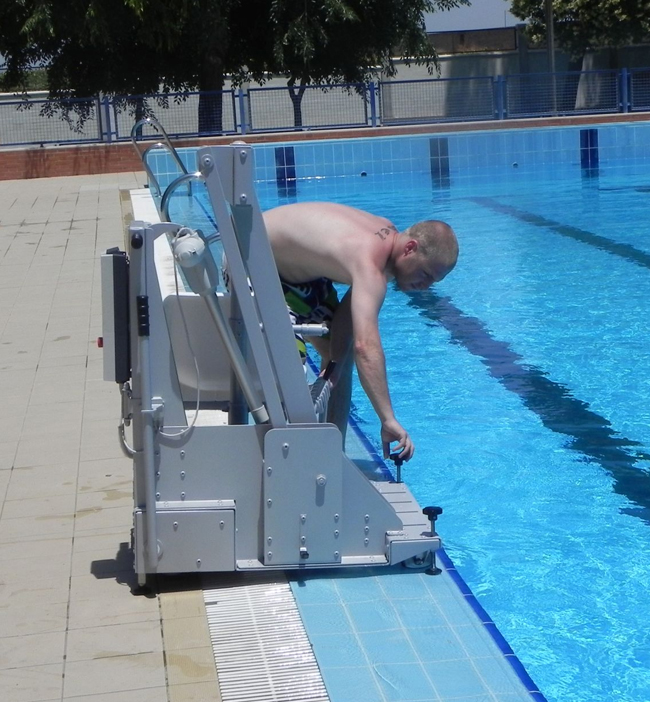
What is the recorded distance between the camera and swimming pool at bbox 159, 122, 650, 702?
332 cm

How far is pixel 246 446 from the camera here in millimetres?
2840

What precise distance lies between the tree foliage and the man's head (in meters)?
28.1

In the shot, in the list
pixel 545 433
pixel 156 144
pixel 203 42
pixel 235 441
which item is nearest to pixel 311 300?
pixel 235 441

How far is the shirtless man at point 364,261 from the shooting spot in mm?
2969

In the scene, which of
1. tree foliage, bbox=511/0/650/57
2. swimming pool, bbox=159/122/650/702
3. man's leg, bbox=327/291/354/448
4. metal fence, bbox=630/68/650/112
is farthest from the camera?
tree foliage, bbox=511/0/650/57

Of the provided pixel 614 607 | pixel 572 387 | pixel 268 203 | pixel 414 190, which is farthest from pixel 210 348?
pixel 414 190

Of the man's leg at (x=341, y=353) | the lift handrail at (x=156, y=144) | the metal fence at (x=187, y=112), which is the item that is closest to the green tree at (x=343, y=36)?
the metal fence at (x=187, y=112)

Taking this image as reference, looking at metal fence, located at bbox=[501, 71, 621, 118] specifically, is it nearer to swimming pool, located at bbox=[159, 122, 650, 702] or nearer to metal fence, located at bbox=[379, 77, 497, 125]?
metal fence, located at bbox=[379, 77, 497, 125]

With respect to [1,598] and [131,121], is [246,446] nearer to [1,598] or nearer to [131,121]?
[1,598]

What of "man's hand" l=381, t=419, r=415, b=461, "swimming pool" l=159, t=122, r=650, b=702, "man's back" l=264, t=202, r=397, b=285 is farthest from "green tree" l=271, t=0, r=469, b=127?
"man's hand" l=381, t=419, r=415, b=461

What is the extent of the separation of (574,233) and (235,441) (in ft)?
27.9

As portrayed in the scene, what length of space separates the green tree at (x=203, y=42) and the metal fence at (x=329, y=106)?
1934 mm

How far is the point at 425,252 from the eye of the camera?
3121mm

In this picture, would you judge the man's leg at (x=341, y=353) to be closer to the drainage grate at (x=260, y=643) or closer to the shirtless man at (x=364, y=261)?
the shirtless man at (x=364, y=261)
